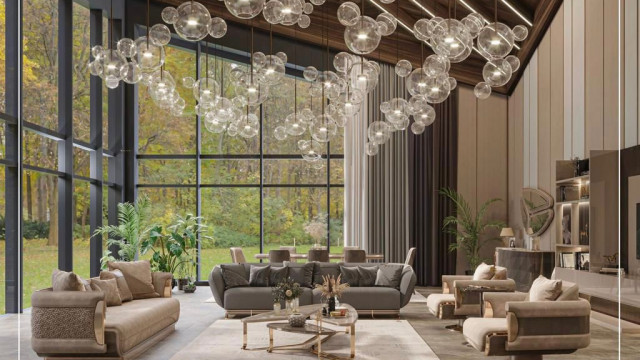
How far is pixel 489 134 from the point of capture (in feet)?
42.9

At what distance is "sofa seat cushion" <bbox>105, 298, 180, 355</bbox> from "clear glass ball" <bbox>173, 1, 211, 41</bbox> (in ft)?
9.31

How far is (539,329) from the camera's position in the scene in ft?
18.4

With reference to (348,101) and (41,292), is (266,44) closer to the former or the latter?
(348,101)

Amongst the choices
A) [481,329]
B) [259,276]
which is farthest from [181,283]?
[481,329]

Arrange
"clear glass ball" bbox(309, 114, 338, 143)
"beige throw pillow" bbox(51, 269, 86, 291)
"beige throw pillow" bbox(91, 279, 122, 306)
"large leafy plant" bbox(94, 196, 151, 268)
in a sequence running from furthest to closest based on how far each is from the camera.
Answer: "large leafy plant" bbox(94, 196, 151, 268) < "clear glass ball" bbox(309, 114, 338, 143) < "beige throw pillow" bbox(91, 279, 122, 306) < "beige throw pillow" bbox(51, 269, 86, 291)

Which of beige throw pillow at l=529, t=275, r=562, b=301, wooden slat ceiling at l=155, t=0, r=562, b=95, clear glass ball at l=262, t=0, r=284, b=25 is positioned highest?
wooden slat ceiling at l=155, t=0, r=562, b=95

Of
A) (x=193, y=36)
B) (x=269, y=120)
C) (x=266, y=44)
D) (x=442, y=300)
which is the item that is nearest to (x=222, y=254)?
(x=269, y=120)

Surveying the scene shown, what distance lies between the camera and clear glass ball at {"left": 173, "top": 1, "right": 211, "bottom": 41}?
14.0ft

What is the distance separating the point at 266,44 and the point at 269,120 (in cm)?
161

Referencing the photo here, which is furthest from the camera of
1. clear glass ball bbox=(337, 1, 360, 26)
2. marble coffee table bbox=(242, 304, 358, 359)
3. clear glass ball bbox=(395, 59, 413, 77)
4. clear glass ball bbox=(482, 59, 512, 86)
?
clear glass ball bbox=(395, 59, 413, 77)

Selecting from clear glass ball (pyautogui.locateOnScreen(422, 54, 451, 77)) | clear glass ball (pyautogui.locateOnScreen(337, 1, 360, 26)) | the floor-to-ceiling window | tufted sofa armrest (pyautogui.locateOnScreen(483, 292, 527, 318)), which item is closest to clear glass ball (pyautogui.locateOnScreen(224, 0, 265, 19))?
clear glass ball (pyautogui.locateOnScreen(337, 1, 360, 26))

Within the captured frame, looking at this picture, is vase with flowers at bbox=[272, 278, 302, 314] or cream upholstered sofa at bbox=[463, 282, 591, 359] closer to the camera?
cream upholstered sofa at bbox=[463, 282, 591, 359]

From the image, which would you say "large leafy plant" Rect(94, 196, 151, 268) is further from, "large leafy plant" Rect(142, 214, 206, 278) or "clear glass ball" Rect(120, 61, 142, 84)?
"clear glass ball" Rect(120, 61, 142, 84)

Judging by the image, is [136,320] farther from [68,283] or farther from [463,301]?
[463,301]
